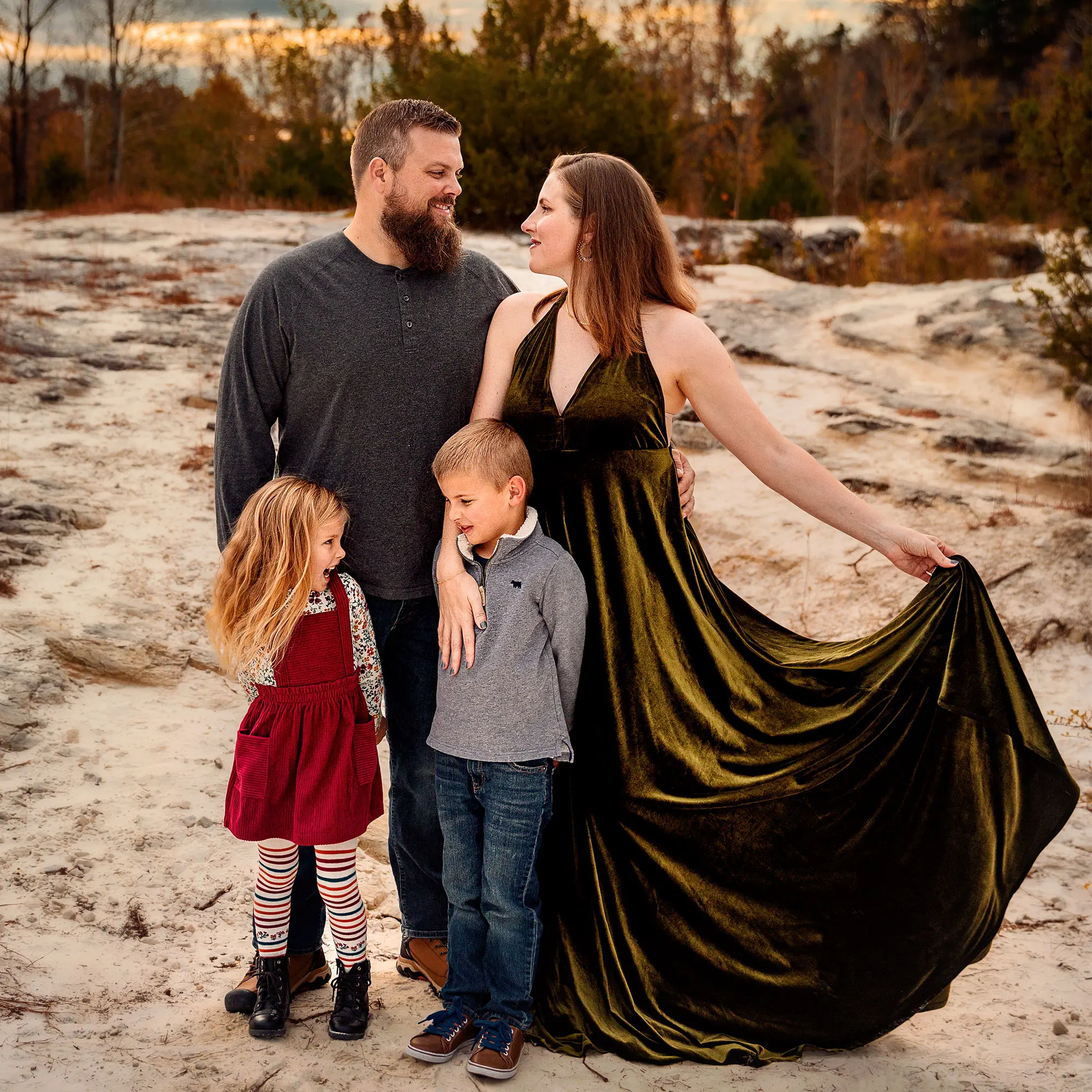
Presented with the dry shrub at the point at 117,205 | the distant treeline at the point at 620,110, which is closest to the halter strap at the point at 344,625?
the distant treeline at the point at 620,110

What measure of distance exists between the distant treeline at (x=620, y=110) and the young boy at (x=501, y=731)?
7529 millimetres

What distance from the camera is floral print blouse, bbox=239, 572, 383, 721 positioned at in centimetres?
253

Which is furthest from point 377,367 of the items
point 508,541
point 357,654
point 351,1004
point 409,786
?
point 351,1004

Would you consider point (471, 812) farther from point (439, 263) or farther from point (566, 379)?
point (439, 263)

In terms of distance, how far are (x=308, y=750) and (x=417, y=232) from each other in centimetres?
126

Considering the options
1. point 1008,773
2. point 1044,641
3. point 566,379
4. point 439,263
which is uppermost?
point 439,263

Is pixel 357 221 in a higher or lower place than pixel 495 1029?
higher

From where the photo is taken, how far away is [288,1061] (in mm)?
2459

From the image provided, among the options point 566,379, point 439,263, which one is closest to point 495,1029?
point 566,379

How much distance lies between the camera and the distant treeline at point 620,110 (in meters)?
13.1

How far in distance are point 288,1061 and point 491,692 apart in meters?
0.96

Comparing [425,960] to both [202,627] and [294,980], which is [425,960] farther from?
[202,627]

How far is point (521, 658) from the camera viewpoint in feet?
7.96

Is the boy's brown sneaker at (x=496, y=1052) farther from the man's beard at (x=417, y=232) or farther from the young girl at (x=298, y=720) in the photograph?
the man's beard at (x=417, y=232)
